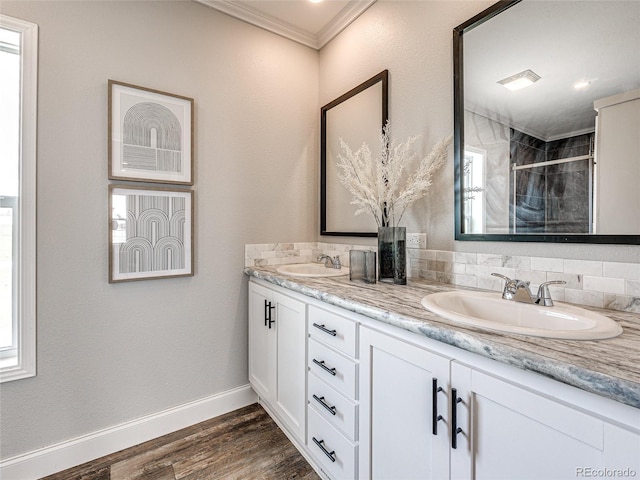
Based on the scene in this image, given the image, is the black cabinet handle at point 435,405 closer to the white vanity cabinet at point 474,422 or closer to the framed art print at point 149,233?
the white vanity cabinet at point 474,422

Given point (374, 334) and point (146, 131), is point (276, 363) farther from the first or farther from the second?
point (146, 131)

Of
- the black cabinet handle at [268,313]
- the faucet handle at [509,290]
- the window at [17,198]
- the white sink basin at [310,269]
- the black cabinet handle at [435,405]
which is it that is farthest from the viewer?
the white sink basin at [310,269]

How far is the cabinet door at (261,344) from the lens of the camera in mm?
1734

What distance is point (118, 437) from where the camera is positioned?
5.41 ft

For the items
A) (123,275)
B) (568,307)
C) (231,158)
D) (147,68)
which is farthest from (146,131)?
(568,307)

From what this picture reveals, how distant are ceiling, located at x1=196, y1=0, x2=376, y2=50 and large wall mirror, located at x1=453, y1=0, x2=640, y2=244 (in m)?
0.88

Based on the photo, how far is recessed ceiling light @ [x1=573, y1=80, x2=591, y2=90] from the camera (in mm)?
1075

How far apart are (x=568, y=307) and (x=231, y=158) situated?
183cm

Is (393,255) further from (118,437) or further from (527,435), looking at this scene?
(118,437)

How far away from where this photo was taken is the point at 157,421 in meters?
1.76

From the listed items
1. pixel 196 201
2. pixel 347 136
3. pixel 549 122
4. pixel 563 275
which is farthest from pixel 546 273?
pixel 196 201

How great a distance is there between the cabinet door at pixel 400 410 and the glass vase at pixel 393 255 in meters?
0.45

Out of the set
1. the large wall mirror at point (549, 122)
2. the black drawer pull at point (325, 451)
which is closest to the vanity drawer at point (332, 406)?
the black drawer pull at point (325, 451)

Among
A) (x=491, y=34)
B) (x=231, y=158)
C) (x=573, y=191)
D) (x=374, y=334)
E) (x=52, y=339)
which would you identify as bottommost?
(x=52, y=339)
